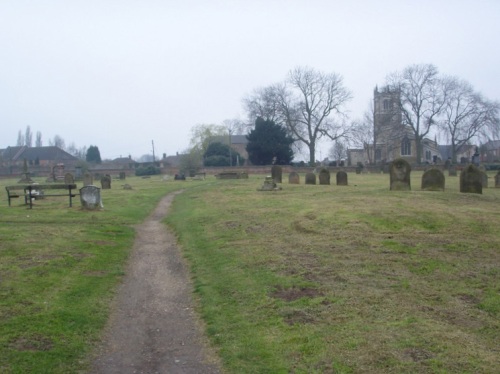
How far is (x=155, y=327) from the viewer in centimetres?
721

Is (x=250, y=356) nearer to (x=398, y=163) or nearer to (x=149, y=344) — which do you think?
(x=149, y=344)

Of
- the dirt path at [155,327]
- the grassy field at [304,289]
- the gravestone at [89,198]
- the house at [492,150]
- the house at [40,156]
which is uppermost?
the house at [40,156]

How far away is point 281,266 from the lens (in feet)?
32.3

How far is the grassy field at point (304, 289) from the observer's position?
5.76 meters

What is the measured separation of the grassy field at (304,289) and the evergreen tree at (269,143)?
59.8 meters

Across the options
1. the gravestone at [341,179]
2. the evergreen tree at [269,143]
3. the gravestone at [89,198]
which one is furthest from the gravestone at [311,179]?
the evergreen tree at [269,143]

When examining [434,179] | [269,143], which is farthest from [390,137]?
[434,179]

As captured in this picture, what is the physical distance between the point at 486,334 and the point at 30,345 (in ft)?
17.4

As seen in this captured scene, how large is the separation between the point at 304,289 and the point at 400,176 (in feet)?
54.1

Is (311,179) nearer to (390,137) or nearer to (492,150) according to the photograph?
(390,137)

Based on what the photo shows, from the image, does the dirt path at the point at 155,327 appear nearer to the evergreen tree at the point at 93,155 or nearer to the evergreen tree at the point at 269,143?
the evergreen tree at the point at 269,143

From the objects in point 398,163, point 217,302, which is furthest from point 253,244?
point 398,163

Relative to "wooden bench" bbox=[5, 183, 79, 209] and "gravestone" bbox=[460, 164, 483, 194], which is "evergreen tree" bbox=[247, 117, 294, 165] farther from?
"gravestone" bbox=[460, 164, 483, 194]

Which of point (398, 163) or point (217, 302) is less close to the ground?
point (398, 163)
